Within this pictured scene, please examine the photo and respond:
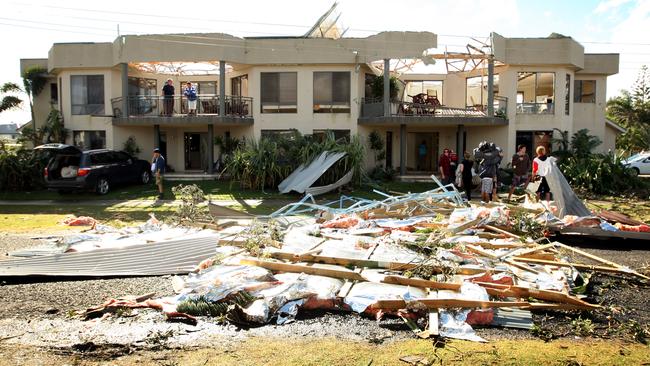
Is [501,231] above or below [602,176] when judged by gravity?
below

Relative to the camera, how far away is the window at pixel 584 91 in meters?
26.4

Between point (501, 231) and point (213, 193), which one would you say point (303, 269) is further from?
point (213, 193)

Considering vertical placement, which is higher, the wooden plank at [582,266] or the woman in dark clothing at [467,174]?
the woman in dark clothing at [467,174]

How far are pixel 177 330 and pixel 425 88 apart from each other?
23.1 m

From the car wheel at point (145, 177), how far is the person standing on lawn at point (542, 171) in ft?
49.7

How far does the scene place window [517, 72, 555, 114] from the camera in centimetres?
2400

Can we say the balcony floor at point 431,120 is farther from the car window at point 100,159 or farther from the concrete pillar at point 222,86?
the car window at point 100,159

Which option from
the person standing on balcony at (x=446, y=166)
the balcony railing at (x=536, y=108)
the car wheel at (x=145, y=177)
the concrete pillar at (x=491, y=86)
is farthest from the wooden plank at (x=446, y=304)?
the balcony railing at (x=536, y=108)

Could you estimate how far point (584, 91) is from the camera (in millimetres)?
26516

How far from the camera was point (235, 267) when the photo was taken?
764 cm

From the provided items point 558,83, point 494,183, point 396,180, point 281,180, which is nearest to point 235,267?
point 494,183

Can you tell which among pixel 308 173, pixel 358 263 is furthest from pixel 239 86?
pixel 358 263

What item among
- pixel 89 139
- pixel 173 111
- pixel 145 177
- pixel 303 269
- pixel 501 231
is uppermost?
pixel 173 111

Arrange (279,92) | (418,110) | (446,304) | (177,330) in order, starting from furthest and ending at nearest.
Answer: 1. (279,92)
2. (418,110)
3. (446,304)
4. (177,330)
